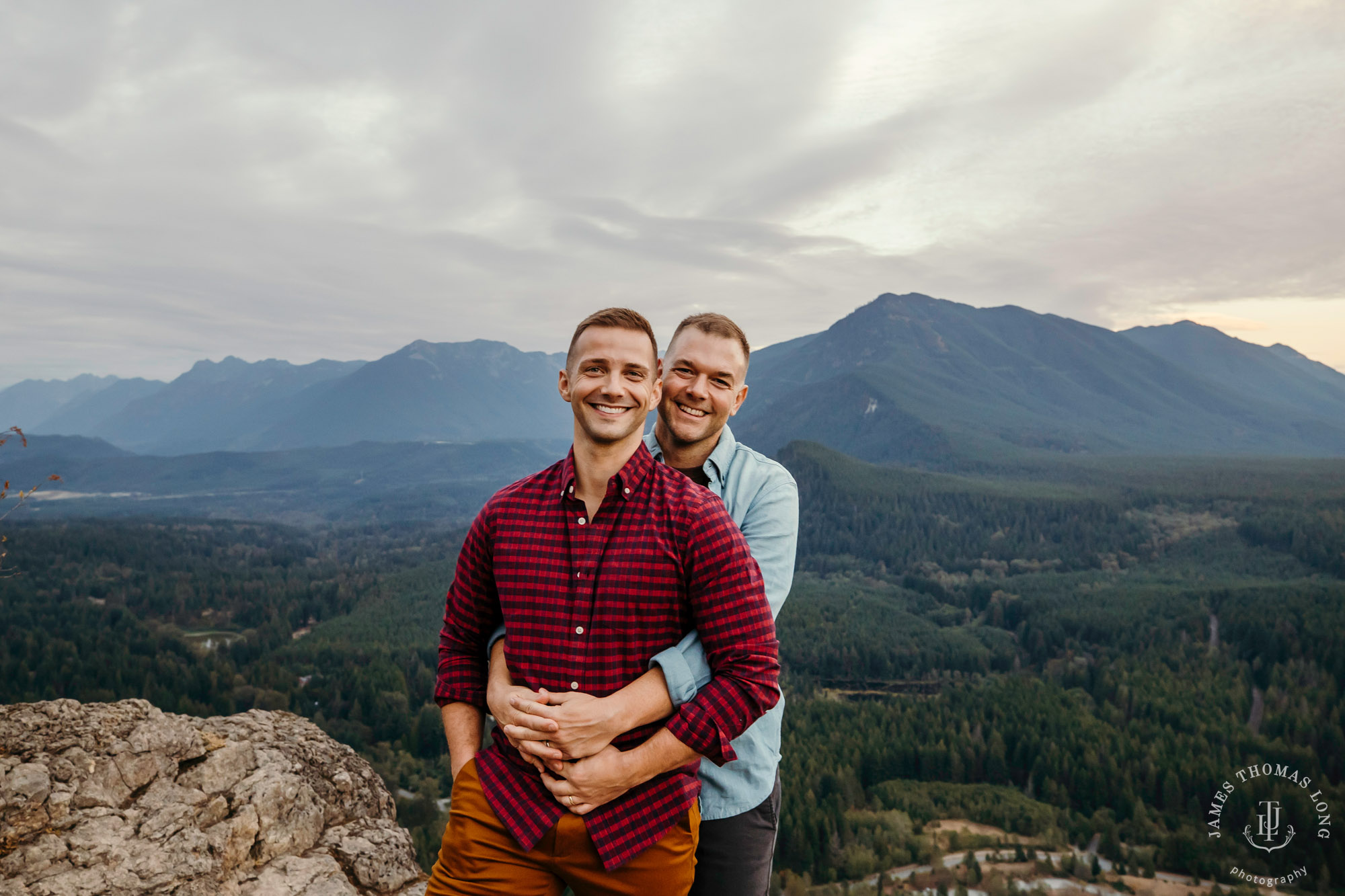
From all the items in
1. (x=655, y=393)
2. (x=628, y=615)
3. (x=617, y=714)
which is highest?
(x=655, y=393)

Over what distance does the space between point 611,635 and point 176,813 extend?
13.4ft

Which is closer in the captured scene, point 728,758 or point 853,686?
point 728,758

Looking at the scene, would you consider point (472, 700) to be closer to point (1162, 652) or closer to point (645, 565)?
point (645, 565)

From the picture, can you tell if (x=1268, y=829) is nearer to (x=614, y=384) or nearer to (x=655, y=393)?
(x=655, y=393)

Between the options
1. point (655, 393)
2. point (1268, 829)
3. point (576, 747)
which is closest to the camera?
point (576, 747)

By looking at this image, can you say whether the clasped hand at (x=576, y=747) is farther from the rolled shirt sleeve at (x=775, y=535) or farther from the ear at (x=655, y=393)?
the ear at (x=655, y=393)

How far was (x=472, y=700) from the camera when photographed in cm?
335

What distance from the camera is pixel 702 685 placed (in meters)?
2.97

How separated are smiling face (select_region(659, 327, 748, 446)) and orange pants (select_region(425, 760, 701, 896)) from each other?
76.0 inches

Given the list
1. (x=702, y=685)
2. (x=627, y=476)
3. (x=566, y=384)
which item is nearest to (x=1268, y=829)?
(x=702, y=685)

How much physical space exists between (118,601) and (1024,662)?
105 m

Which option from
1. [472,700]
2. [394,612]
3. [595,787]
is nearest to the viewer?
[595,787]

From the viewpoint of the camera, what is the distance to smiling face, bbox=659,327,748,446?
4.00 metres

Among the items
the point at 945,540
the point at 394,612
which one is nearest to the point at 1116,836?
the point at 394,612
